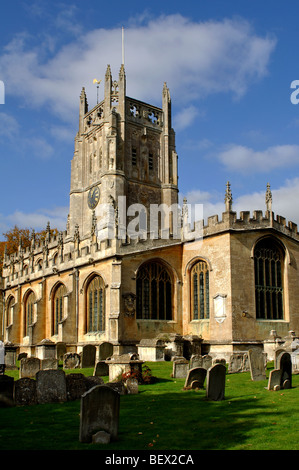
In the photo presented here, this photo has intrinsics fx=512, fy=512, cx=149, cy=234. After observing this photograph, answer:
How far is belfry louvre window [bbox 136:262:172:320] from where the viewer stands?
28641 mm

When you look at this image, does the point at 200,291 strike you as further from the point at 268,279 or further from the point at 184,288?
the point at 268,279

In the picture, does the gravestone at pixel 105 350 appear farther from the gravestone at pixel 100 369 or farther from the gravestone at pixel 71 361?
the gravestone at pixel 100 369

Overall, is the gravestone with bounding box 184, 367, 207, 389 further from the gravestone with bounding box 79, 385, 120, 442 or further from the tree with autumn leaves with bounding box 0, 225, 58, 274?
the tree with autumn leaves with bounding box 0, 225, 58, 274

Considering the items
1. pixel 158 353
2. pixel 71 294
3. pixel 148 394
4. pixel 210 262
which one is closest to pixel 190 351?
pixel 158 353

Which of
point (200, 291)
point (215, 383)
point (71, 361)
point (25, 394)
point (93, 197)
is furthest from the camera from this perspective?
point (93, 197)

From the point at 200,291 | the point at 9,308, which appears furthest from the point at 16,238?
the point at 200,291

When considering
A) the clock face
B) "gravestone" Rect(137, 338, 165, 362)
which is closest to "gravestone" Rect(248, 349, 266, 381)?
"gravestone" Rect(137, 338, 165, 362)

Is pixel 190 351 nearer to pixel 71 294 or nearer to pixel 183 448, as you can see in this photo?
pixel 71 294

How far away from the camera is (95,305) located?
30781 mm

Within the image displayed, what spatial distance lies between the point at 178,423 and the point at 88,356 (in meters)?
13.0

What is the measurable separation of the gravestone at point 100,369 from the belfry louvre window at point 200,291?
10640 millimetres

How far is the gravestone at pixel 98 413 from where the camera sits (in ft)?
28.3

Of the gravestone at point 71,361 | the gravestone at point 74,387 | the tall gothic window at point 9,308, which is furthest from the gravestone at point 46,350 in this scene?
the tall gothic window at point 9,308

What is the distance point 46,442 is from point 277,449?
12.5 ft
